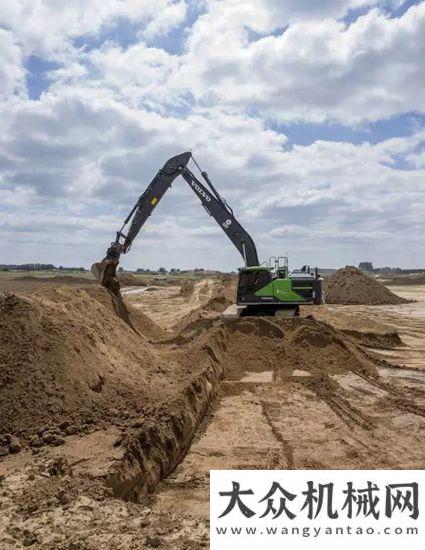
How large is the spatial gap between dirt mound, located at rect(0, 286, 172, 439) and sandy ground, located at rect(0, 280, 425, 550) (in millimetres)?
665

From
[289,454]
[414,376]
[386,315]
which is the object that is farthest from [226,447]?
[386,315]

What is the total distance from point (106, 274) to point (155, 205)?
3158 mm

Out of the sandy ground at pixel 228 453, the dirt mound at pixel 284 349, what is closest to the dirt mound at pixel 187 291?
the dirt mound at pixel 284 349

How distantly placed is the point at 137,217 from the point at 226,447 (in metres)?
12.0

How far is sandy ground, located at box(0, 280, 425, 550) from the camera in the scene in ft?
15.3

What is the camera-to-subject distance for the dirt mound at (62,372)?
757 centimetres

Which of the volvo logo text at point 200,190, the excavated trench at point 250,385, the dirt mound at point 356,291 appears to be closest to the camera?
the excavated trench at point 250,385

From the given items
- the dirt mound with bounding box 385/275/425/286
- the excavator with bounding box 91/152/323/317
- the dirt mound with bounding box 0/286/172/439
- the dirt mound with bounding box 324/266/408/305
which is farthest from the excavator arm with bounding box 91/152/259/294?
the dirt mound with bounding box 385/275/425/286

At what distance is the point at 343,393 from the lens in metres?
12.2

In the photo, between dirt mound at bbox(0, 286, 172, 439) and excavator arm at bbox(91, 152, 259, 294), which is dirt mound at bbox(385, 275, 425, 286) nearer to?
excavator arm at bbox(91, 152, 259, 294)

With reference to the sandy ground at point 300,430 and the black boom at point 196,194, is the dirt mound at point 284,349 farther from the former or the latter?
the black boom at point 196,194

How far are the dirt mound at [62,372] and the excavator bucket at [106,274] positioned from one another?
6.09 m

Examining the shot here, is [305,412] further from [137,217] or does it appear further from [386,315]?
[386,315]

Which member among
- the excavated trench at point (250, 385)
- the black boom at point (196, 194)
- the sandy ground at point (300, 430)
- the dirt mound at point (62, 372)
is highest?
the black boom at point (196, 194)
